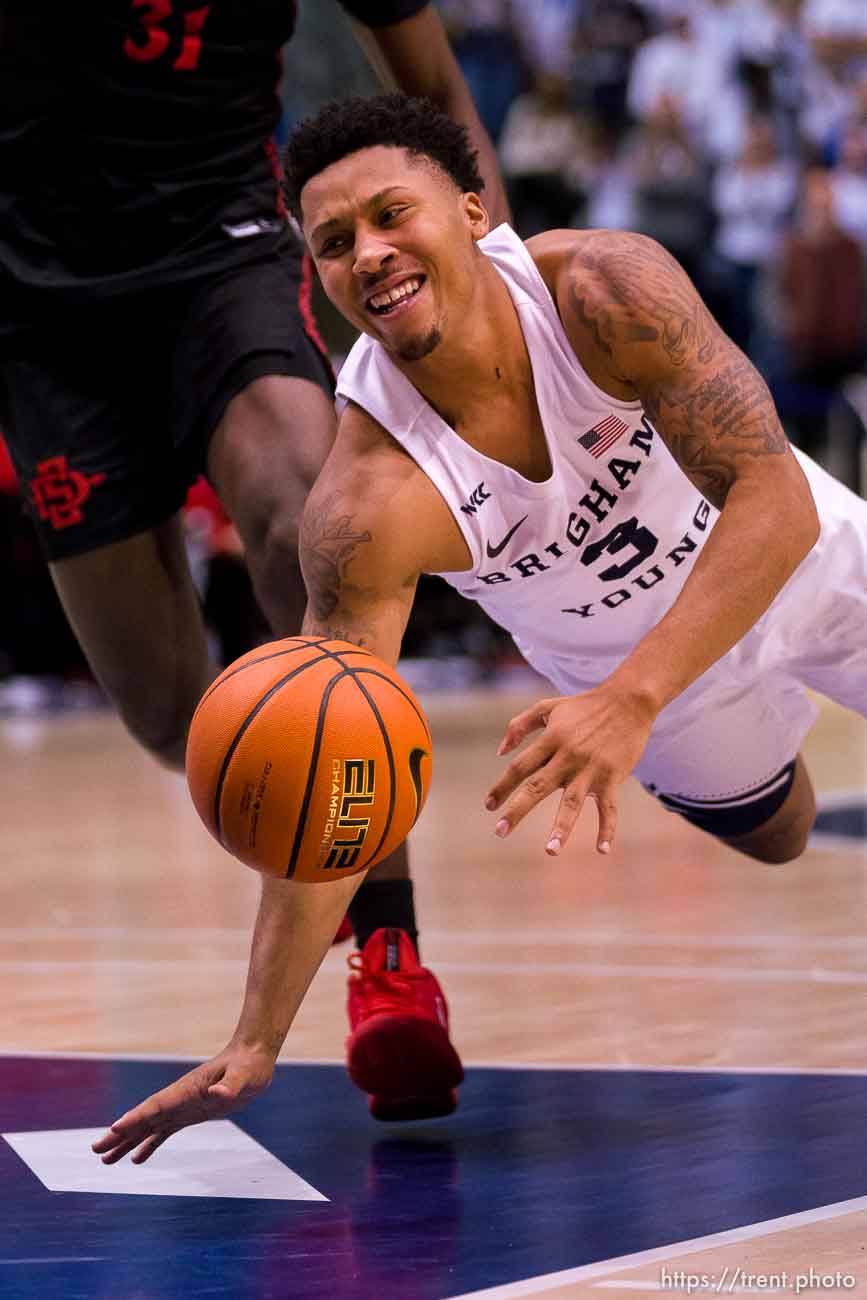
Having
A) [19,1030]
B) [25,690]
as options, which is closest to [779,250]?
[25,690]

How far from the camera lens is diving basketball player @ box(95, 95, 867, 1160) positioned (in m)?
3.09

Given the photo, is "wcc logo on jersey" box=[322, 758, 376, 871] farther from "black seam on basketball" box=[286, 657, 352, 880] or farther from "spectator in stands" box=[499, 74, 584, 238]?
"spectator in stands" box=[499, 74, 584, 238]

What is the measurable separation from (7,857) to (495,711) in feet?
15.1

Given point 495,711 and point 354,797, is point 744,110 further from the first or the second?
point 354,797

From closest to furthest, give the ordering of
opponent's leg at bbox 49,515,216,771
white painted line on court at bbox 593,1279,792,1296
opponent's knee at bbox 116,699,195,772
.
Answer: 1. white painted line on court at bbox 593,1279,792,1296
2. opponent's leg at bbox 49,515,216,771
3. opponent's knee at bbox 116,699,195,772

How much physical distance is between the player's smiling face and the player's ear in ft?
0.36

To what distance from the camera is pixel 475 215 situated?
3.50 meters

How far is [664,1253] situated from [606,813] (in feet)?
1.82

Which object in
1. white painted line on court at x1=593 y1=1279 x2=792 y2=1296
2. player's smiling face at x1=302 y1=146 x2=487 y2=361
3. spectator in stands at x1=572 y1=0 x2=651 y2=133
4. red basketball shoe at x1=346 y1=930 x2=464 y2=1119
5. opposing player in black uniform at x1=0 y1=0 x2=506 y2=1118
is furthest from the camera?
spectator in stands at x1=572 y1=0 x2=651 y2=133

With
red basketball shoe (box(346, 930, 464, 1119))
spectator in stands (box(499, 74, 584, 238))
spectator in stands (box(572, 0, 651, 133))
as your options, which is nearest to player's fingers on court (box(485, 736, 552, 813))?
red basketball shoe (box(346, 930, 464, 1119))

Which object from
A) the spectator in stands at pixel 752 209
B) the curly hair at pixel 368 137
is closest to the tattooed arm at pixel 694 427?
the curly hair at pixel 368 137

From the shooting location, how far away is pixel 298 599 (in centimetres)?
374

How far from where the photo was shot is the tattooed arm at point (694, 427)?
9.66 ft

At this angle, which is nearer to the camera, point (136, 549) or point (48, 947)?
point (136, 549)
